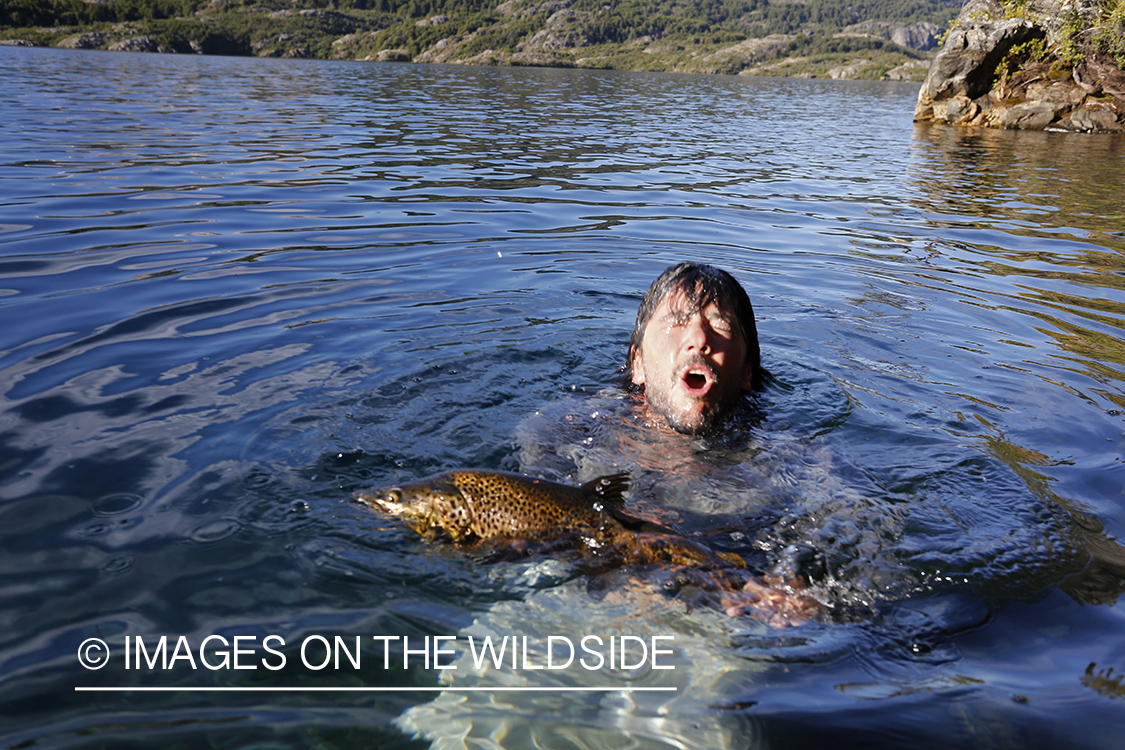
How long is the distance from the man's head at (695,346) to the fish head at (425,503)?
1.67m

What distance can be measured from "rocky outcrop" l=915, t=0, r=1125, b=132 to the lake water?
2440 cm

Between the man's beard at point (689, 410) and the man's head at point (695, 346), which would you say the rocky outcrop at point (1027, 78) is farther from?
the man's beard at point (689, 410)

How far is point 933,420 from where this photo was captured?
5.22 m

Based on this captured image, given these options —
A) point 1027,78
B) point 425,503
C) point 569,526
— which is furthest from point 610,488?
point 1027,78

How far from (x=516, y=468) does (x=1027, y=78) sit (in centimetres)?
3684

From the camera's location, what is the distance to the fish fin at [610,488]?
3.22 metres

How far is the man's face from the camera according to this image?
165 inches

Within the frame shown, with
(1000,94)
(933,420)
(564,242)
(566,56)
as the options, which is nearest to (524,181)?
(564,242)

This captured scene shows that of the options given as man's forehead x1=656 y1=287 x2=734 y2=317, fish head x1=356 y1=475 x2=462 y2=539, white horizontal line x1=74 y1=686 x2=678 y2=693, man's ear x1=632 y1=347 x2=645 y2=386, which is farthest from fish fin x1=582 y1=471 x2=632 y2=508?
man's ear x1=632 y1=347 x2=645 y2=386

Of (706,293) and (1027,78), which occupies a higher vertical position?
(1027,78)

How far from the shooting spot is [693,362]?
416 cm

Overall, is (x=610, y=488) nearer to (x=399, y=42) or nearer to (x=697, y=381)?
(x=697, y=381)

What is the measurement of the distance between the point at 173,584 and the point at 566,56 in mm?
181141

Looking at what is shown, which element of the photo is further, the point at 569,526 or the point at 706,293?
the point at 706,293
